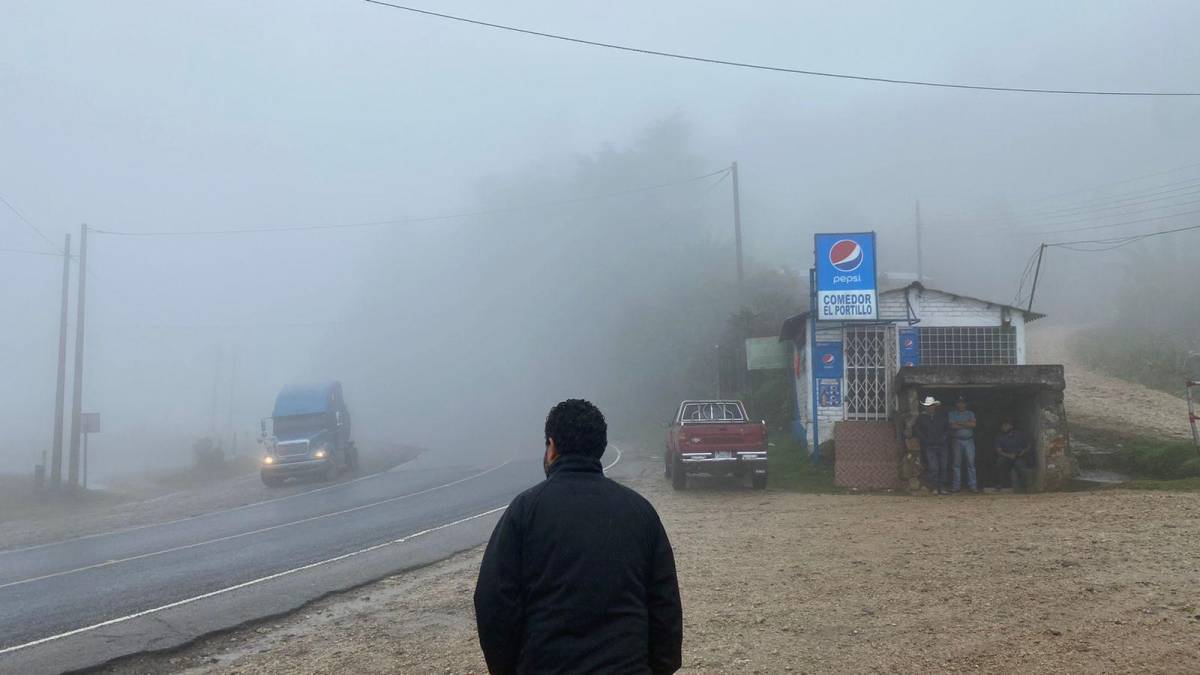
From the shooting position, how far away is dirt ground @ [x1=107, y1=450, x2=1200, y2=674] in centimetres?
699

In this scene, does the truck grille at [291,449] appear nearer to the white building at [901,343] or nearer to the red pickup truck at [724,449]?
the red pickup truck at [724,449]

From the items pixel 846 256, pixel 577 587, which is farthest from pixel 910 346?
pixel 577 587

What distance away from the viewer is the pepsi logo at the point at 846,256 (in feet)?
74.1

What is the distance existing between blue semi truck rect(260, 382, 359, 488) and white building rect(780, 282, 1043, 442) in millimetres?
16288

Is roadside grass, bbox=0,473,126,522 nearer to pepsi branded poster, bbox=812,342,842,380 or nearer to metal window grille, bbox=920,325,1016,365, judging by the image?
pepsi branded poster, bbox=812,342,842,380

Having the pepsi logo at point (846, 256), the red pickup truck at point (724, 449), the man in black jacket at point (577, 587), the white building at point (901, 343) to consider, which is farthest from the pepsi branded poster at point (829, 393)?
the man in black jacket at point (577, 587)

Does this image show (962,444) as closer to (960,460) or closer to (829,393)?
(960,460)

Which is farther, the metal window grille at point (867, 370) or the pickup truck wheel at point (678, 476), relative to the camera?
the metal window grille at point (867, 370)

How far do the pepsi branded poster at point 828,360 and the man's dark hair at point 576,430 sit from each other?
2050cm

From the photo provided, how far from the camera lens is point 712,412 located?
23.0m

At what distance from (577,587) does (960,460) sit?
53.0 feet

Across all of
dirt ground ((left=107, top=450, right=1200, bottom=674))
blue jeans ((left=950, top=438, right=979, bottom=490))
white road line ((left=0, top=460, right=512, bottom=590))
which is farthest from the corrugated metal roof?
white road line ((left=0, top=460, right=512, bottom=590))

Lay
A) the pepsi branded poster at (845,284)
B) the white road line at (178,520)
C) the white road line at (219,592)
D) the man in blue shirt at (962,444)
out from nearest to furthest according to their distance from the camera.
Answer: the white road line at (219,592) < the man in blue shirt at (962,444) < the white road line at (178,520) < the pepsi branded poster at (845,284)

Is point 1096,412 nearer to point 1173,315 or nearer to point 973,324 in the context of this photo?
point 973,324
